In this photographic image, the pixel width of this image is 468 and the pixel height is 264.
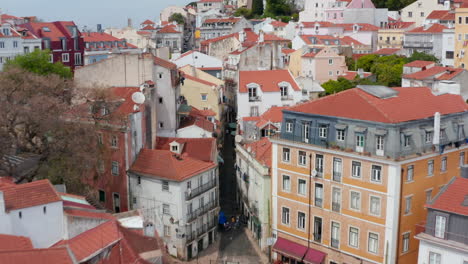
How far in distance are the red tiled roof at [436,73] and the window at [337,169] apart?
2516cm

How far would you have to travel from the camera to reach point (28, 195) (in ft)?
83.0

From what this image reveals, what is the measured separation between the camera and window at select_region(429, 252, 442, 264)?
30078 millimetres

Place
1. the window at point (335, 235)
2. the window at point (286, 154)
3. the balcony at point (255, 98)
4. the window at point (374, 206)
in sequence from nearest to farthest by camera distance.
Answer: the window at point (374, 206) → the window at point (335, 235) → the window at point (286, 154) → the balcony at point (255, 98)

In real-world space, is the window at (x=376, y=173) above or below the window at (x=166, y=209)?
above

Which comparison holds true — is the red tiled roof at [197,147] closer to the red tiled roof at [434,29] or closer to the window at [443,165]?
the window at [443,165]

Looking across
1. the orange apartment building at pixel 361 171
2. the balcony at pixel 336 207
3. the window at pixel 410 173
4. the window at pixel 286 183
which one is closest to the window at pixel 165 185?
the orange apartment building at pixel 361 171

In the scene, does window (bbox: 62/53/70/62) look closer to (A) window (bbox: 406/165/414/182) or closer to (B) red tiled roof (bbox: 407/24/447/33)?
(B) red tiled roof (bbox: 407/24/447/33)

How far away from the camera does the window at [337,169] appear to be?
119 feet

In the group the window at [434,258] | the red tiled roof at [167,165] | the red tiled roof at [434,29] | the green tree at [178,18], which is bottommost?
the window at [434,258]

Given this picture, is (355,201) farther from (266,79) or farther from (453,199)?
(266,79)

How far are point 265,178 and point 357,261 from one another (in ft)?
29.1

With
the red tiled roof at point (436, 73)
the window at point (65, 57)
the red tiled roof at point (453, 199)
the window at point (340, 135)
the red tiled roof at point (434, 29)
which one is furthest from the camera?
the red tiled roof at point (434, 29)

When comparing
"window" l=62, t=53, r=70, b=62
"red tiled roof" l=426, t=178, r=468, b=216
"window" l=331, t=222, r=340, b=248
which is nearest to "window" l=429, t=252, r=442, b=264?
"red tiled roof" l=426, t=178, r=468, b=216

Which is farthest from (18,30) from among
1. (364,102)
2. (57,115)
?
(364,102)
